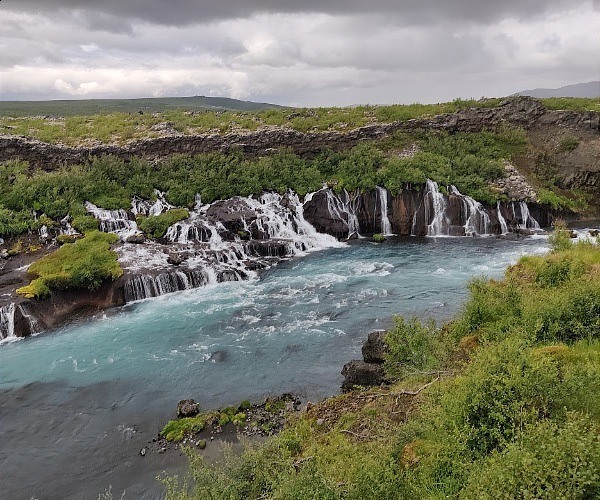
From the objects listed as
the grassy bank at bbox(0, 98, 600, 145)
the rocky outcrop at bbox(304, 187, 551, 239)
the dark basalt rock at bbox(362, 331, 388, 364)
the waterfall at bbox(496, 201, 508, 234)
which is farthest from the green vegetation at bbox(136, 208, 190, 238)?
the waterfall at bbox(496, 201, 508, 234)

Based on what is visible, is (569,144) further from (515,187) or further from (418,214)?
(418,214)

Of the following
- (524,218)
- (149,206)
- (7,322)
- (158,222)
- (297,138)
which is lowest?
(7,322)

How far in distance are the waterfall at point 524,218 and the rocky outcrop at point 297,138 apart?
1329 cm

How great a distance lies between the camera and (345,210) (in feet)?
135

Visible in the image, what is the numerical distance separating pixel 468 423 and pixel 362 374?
902cm

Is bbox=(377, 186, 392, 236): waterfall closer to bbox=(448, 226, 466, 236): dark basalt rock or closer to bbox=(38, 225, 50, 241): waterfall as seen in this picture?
bbox=(448, 226, 466, 236): dark basalt rock

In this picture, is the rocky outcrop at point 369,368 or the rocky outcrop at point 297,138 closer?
the rocky outcrop at point 369,368

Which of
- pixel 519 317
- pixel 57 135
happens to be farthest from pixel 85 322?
pixel 57 135

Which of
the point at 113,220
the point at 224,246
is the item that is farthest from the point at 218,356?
the point at 113,220

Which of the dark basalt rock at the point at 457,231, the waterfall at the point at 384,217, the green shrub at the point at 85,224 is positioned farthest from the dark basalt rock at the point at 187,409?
the dark basalt rock at the point at 457,231

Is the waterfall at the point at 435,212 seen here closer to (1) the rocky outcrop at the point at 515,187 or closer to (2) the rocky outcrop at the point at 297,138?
(1) the rocky outcrop at the point at 515,187

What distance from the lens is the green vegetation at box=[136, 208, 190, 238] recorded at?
116ft

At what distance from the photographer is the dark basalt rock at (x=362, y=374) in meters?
16.7

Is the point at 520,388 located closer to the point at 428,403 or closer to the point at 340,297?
the point at 428,403
